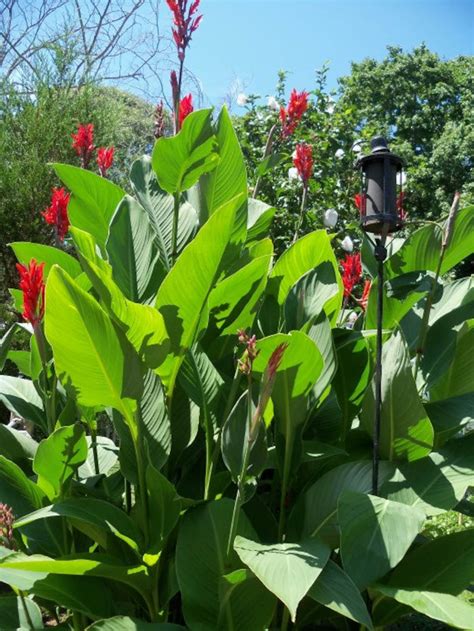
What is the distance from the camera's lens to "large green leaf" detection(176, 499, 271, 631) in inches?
65.1

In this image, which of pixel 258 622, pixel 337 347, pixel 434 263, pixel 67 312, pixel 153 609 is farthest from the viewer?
pixel 434 263

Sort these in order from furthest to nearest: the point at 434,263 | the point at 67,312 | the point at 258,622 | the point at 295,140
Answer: the point at 295,140 → the point at 434,263 → the point at 258,622 → the point at 67,312

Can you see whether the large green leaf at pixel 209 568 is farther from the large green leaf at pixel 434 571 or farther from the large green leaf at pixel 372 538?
the large green leaf at pixel 434 571

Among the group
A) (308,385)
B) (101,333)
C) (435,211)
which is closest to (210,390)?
(308,385)

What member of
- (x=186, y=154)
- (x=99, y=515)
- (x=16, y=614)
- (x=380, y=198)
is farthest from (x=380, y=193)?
(x=16, y=614)

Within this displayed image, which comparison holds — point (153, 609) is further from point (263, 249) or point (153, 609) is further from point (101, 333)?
point (263, 249)

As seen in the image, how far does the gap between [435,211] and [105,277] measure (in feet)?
49.8

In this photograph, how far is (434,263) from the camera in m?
2.19

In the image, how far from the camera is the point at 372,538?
1.54 meters

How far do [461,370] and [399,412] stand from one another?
1.32ft

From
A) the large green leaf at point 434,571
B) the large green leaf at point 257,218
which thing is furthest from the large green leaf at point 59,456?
the large green leaf at point 257,218

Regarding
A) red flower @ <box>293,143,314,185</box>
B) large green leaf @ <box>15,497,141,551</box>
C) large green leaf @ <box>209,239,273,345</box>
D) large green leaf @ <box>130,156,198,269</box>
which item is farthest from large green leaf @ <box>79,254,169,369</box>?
red flower @ <box>293,143,314,185</box>

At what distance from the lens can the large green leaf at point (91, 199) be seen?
205cm

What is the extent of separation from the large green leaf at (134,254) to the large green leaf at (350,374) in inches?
22.7
